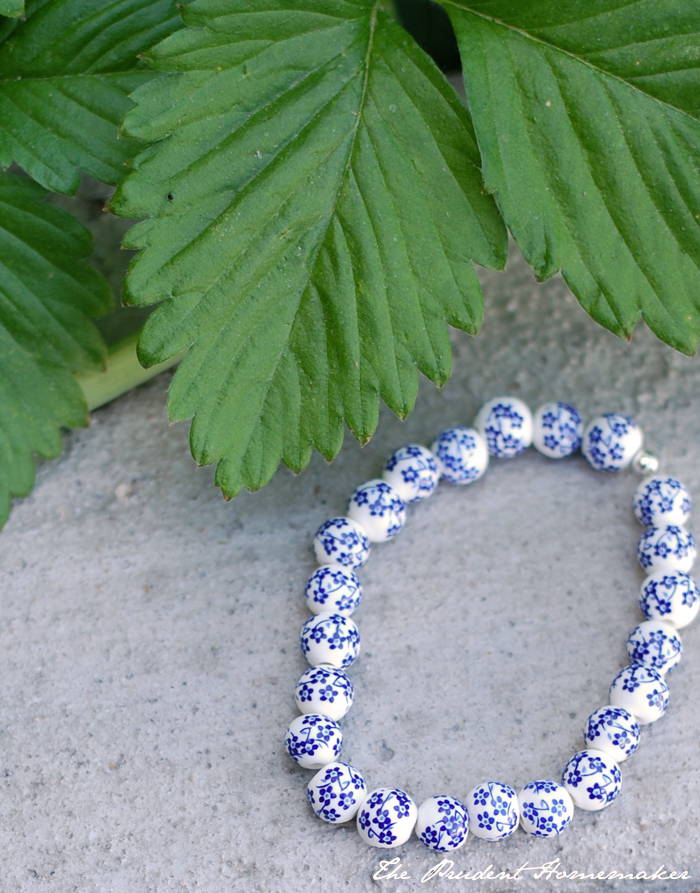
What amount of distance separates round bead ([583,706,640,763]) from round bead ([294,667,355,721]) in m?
0.24

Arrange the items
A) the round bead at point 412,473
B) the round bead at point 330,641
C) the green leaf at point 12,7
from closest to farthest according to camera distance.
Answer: the green leaf at point 12,7, the round bead at point 330,641, the round bead at point 412,473

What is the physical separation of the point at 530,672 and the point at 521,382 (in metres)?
0.37

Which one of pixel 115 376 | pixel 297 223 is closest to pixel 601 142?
pixel 297 223

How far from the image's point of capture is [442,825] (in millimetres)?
835

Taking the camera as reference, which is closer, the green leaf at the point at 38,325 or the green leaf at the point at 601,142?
the green leaf at the point at 601,142

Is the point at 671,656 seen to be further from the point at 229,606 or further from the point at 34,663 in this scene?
the point at 34,663

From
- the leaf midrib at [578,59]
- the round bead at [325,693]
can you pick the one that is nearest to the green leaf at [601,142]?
the leaf midrib at [578,59]

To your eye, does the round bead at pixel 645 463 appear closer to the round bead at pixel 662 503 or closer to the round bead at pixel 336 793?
the round bead at pixel 662 503

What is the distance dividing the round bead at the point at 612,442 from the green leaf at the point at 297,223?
270 millimetres

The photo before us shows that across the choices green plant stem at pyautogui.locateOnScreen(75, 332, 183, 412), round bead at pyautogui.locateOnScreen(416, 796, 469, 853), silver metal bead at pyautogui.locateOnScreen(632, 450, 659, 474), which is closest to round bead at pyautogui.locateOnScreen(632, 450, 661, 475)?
silver metal bead at pyautogui.locateOnScreen(632, 450, 659, 474)

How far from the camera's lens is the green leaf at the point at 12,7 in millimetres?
800

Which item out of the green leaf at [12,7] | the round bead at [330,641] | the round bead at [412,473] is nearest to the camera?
the green leaf at [12,7]

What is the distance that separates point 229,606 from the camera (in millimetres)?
986

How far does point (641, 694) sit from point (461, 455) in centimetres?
32
